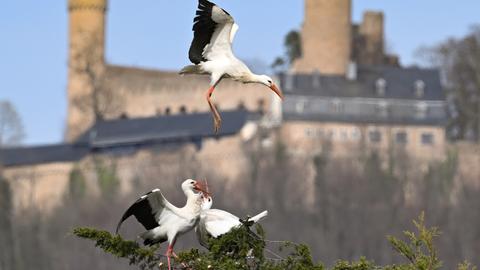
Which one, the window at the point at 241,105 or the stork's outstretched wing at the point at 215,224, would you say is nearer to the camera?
the stork's outstretched wing at the point at 215,224

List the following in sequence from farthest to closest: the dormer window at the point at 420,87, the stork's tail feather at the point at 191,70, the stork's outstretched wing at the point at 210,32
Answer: the dormer window at the point at 420,87
the stork's outstretched wing at the point at 210,32
the stork's tail feather at the point at 191,70

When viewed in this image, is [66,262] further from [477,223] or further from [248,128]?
[248,128]

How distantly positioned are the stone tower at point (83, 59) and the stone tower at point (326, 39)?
982cm

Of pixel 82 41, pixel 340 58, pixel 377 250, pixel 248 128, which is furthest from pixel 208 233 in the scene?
pixel 82 41

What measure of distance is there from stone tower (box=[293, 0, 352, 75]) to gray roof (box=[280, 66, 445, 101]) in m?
1.68

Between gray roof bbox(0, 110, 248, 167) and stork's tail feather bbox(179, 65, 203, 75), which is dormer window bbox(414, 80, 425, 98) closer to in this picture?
gray roof bbox(0, 110, 248, 167)

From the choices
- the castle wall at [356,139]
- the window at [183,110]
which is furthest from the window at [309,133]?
the window at [183,110]

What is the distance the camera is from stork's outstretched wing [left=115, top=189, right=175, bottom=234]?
17.1 meters

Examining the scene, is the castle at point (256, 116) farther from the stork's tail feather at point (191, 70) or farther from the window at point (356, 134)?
the stork's tail feather at point (191, 70)

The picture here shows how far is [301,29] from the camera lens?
116750mm

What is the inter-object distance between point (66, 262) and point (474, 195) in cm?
2125

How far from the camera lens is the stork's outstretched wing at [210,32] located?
17406 millimetres

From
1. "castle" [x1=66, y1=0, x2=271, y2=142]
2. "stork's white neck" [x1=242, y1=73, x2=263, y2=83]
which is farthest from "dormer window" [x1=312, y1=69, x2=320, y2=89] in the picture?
"stork's white neck" [x1=242, y1=73, x2=263, y2=83]

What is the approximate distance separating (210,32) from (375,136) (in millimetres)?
A: 89936
